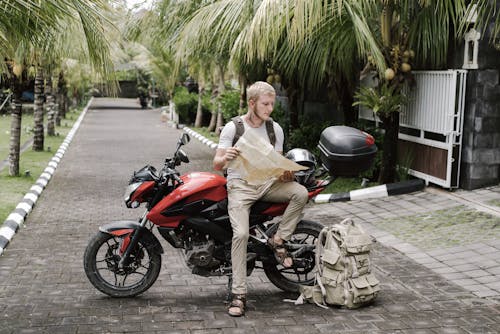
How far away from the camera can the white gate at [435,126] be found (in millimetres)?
9695

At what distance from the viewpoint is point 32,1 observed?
5039 mm

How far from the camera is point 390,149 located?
418 inches

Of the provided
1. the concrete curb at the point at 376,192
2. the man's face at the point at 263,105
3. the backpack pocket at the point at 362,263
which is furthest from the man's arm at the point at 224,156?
the concrete curb at the point at 376,192

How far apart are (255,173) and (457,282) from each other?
7.40 ft

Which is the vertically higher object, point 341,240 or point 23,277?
point 341,240

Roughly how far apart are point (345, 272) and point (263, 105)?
4.64 ft

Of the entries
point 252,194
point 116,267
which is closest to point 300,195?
point 252,194

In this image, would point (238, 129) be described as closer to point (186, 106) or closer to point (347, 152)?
point (347, 152)

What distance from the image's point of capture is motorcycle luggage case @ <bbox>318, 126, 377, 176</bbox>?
5.41 metres

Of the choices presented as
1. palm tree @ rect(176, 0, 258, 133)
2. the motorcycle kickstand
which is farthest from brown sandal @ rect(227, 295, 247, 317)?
palm tree @ rect(176, 0, 258, 133)

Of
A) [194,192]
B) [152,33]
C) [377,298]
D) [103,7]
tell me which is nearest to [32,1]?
[103,7]

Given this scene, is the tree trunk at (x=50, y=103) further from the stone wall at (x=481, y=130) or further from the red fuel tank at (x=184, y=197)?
the red fuel tank at (x=184, y=197)

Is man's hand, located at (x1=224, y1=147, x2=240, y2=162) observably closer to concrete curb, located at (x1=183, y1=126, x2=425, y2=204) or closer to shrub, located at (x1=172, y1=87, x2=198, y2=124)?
concrete curb, located at (x1=183, y1=126, x2=425, y2=204)

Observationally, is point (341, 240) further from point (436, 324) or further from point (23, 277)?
point (23, 277)
